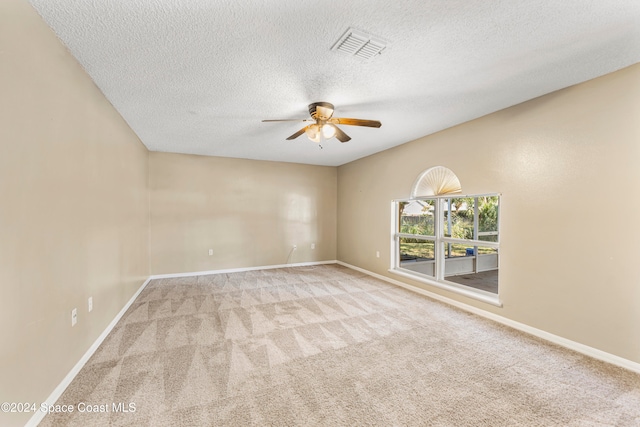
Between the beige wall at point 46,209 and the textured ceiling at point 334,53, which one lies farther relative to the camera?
the textured ceiling at point 334,53

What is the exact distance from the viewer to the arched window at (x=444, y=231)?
11.9 feet

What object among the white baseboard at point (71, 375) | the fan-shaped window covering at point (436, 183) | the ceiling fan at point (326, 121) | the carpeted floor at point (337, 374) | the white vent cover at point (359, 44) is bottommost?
the carpeted floor at point (337, 374)

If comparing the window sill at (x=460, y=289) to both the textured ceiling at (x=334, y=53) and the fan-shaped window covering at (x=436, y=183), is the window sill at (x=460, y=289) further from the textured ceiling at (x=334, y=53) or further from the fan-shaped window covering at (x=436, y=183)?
the textured ceiling at (x=334, y=53)

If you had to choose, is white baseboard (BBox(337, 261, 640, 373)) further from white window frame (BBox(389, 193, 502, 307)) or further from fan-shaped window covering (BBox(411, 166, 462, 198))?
fan-shaped window covering (BBox(411, 166, 462, 198))

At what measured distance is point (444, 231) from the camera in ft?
13.6

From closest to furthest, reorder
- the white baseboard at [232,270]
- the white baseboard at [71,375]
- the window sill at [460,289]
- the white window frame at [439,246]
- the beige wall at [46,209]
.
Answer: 1. the beige wall at [46,209]
2. the white baseboard at [71,375]
3. the window sill at [460,289]
4. the white window frame at [439,246]
5. the white baseboard at [232,270]

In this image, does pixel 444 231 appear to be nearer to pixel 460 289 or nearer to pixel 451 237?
pixel 451 237

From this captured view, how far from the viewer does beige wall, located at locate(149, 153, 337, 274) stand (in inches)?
204

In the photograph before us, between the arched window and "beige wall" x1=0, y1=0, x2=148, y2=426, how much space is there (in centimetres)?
413

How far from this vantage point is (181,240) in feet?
17.4

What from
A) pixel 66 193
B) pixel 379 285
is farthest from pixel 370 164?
pixel 66 193

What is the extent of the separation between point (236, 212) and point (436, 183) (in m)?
4.06

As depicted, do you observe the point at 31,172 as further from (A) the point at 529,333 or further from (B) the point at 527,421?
(A) the point at 529,333

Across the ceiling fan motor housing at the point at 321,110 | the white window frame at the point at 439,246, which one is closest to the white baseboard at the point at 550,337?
the white window frame at the point at 439,246
